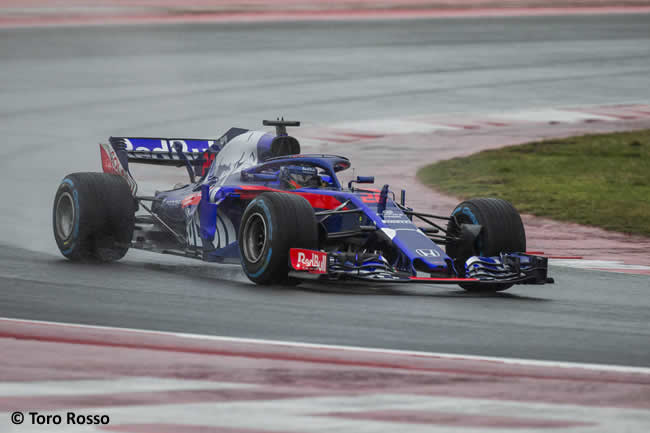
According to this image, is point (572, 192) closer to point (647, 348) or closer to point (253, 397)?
point (647, 348)

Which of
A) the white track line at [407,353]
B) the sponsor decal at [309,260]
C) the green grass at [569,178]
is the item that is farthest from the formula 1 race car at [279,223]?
the green grass at [569,178]

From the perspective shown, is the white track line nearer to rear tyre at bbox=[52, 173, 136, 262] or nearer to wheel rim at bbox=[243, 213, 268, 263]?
wheel rim at bbox=[243, 213, 268, 263]

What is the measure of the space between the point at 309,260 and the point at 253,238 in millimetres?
903

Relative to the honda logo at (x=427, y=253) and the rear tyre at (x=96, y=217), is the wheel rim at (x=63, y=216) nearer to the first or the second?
the rear tyre at (x=96, y=217)

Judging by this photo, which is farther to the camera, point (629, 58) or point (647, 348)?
point (629, 58)

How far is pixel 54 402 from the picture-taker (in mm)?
6320

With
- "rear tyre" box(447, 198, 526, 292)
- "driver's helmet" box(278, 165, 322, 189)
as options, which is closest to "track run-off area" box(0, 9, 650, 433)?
"rear tyre" box(447, 198, 526, 292)

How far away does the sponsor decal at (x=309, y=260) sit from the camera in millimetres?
10180

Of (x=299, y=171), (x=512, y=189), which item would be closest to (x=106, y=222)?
(x=299, y=171)

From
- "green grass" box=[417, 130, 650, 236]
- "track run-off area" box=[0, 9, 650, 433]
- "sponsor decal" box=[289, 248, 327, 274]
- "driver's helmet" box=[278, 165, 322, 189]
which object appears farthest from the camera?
"green grass" box=[417, 130, 650, 236]

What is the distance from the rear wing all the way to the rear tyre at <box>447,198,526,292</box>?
3.88 m

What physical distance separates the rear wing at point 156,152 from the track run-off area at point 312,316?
3.71ft

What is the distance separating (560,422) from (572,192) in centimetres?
1447

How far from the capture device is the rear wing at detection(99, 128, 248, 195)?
545 inches
